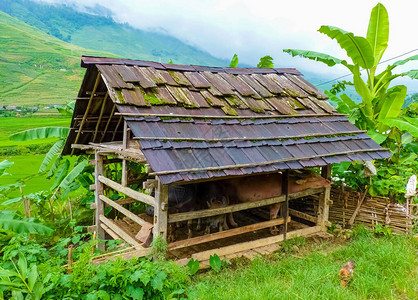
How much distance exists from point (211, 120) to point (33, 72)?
7972cm

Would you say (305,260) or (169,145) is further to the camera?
(305,260)

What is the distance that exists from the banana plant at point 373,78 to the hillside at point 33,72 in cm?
5417

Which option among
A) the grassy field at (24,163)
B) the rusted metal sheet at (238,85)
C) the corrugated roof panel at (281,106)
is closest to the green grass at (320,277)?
the corrugated roof panel at (281,106)

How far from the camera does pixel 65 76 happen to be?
240ft

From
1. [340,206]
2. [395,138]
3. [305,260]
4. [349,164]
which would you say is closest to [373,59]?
[395,138]

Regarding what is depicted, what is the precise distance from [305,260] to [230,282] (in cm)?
160

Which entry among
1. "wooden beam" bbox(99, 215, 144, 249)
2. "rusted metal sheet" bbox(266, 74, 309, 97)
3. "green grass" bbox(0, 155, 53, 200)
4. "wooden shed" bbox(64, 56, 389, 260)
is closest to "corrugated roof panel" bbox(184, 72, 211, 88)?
"wooden shed" bbox(64, 56, 389, 260)

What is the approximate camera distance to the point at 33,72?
71.6 metres

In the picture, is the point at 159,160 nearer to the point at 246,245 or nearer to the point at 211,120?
the point at 211,120

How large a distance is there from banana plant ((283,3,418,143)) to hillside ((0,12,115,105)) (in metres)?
54.2

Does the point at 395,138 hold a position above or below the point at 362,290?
above

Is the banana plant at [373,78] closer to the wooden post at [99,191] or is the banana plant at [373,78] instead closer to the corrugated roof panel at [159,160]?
the corrugated roof panel at [159,160]

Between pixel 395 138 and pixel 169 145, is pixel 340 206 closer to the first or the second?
pixel 395 138

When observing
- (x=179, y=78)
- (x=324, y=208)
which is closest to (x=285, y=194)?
(x=324, y=208)
